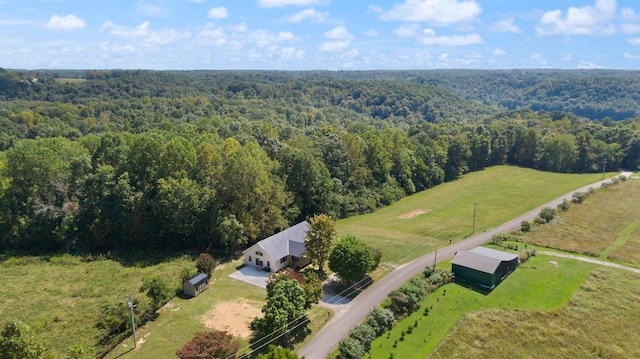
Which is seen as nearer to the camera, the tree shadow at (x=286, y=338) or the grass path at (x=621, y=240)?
the tree shadow at (x=286, y=338)

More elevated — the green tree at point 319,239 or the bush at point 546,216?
the green tree at point 319,239

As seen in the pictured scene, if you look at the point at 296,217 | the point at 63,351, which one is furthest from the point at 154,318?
the point at 296,217

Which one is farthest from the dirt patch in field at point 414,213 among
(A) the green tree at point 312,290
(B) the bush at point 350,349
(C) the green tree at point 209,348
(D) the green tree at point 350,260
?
(C) the green tree at point 209,348

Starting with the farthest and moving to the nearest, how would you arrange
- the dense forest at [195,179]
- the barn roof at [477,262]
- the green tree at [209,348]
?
the dense forest at [195,179] < the barn roof at [477,262] < the green tree at [209,348]

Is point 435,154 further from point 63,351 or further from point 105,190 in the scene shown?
point 63,351

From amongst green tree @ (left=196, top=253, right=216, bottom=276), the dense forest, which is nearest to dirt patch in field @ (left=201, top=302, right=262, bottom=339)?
green tree @ (left=196, top=253, right=216, bottom=276)

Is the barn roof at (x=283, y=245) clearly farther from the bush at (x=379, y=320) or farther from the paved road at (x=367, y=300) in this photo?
the bush at (x=379, y=320)

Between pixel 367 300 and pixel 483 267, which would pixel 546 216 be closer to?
pixel 483 267
